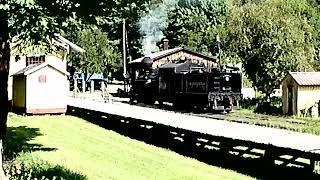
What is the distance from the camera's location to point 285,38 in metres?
34.1

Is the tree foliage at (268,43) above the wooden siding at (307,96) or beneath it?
above

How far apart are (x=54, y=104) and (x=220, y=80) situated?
9.93 meters

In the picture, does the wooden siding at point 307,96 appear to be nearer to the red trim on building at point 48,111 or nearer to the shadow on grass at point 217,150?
the shadow on grass at point 217,150

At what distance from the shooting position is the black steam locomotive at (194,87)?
104 feet

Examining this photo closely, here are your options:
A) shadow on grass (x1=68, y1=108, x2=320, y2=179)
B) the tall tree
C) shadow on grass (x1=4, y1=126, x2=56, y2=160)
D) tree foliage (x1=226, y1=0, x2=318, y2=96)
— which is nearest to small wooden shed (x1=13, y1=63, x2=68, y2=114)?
shadow on grass (x1=68, y1=108, x2=320, y2=179)

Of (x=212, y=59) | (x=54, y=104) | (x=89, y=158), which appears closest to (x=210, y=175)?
(x=89, y=158)

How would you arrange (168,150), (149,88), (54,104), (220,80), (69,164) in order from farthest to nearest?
(149,88) → (220,80) → (54,104) → (168,150) → (69,164)

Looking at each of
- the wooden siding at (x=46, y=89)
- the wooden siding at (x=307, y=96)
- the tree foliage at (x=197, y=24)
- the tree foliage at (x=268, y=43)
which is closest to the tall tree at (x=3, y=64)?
the wooden siding at (x=46, y=89)

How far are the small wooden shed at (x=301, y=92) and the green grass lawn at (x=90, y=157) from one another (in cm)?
1166

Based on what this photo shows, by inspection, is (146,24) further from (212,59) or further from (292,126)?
(292,126)

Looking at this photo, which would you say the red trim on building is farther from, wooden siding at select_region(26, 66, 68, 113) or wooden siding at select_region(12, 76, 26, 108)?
wooden siding at select_region(12, 76, 26, 108)

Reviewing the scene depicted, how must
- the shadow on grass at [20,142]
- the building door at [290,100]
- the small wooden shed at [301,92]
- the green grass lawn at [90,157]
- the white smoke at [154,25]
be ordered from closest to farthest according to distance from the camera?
the green grass lawn at [90,157] → the shadow on grass at [20,142] → the small wooden shed at [301,92] → the building door at [290,100] → the white smoke at [154,25]

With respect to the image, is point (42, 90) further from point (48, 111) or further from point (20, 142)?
point (20, 142)

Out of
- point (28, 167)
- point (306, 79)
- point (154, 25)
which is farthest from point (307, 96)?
point (154, 25)
